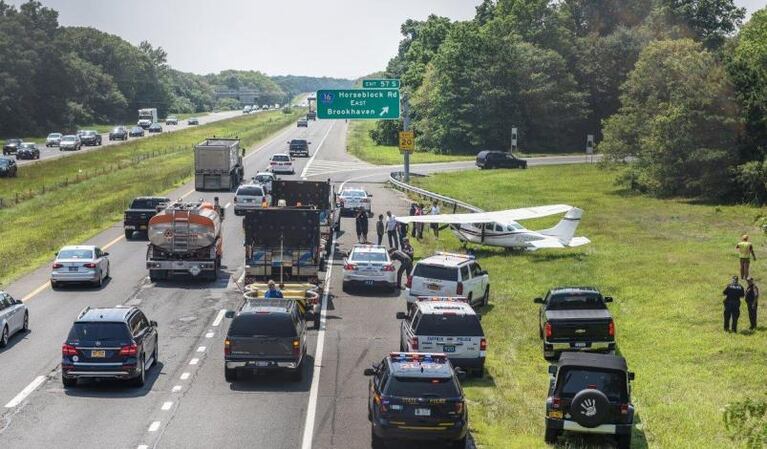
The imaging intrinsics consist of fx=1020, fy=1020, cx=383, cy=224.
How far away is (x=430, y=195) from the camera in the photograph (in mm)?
65875

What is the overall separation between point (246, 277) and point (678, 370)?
15656 mm

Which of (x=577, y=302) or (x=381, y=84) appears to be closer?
(x=577, y=302)

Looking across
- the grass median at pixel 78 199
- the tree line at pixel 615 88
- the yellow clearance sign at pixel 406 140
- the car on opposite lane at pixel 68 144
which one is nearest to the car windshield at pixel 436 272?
the grass median at pixel 78 199

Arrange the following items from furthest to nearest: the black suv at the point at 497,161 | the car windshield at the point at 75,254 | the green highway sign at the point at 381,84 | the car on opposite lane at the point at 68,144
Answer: the car on opposite lane at the point at 68,144 < the black suv at the point at 497,161 < the green highway sign at the point at 381,84 < the car windshield at the point at 75,254

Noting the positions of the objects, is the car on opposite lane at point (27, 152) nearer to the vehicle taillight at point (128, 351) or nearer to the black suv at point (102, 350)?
the black suv at point (102, 350)

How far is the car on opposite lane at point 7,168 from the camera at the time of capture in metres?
84.6

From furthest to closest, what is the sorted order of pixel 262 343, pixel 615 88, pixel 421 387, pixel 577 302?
1. pixel 615 88
2. pixel 577 302
3. pixel 262 343
4. pixel 421 387

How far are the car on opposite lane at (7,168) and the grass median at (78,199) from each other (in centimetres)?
100

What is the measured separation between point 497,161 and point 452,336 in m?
74.7

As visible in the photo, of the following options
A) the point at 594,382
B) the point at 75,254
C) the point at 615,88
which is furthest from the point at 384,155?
the point at 594,382

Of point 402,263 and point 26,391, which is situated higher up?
point 402,263

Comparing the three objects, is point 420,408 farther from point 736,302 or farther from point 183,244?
point 183,244

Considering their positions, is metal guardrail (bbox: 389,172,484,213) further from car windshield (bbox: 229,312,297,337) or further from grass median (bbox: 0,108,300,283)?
car windshield (bbox: 229,312,297,337)

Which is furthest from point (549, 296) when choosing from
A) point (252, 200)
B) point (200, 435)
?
point (252, 200)
